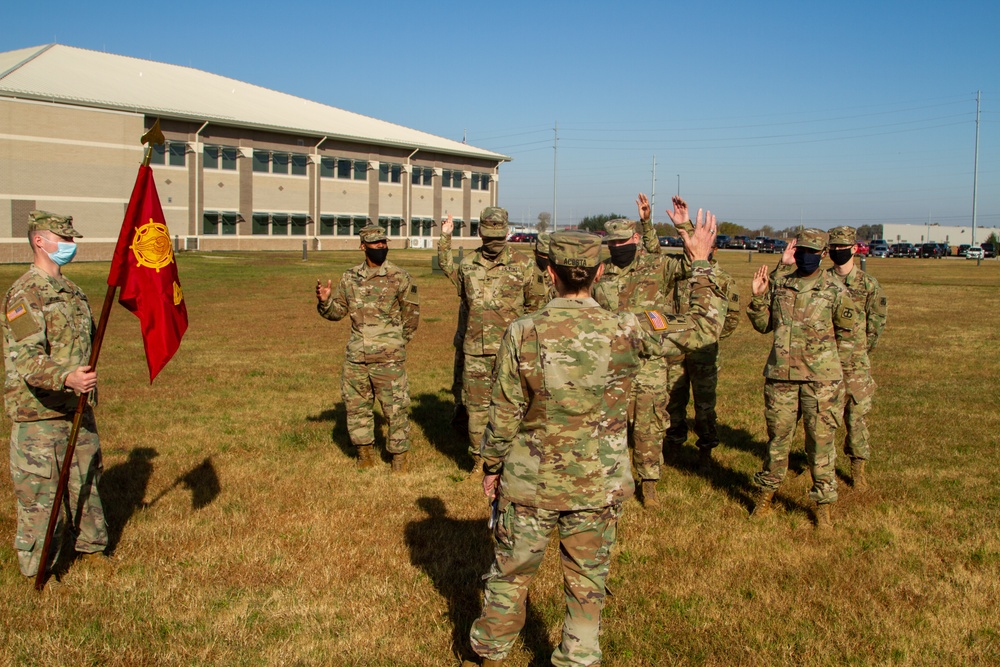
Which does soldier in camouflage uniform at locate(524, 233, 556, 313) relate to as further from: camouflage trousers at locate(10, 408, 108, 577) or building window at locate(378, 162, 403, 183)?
building window at locate(378, 162, 403, 183)

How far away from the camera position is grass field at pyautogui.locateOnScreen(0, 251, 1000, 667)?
5.04 metres

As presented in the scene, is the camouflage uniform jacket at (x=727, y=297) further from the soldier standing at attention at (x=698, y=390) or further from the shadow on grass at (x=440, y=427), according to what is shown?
the shadow on grass at (x=440, y=427)

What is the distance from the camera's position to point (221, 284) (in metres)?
29.9

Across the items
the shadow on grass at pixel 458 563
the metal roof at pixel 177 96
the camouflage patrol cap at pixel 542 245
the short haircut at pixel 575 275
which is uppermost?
the metal roof at pixel 177 96

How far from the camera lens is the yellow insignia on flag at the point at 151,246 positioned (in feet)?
18.6

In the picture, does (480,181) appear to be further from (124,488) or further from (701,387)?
(124,488)

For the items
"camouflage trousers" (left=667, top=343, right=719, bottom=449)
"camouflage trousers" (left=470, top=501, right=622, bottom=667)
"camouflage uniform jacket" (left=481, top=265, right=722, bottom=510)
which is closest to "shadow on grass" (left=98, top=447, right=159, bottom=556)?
"camouflage trousers" (left=470, top=501, right=622, bottom=667)

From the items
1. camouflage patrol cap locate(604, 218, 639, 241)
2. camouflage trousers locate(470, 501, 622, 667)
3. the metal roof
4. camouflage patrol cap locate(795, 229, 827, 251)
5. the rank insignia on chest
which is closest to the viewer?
camouflage trousers locate(470, 501, 622, 667)

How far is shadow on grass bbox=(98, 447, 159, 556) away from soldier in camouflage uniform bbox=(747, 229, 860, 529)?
568 centimetres

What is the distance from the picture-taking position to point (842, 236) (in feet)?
25.6

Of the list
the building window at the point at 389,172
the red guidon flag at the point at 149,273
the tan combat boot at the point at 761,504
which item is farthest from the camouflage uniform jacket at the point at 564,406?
the building window at the point at 389,172

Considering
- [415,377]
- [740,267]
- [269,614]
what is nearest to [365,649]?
[269,614]

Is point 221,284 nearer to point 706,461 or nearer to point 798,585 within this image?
point 706,461

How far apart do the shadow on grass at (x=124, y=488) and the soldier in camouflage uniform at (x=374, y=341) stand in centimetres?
214
